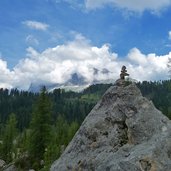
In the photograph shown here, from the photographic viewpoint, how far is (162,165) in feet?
47.9

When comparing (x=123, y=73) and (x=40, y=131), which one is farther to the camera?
(x=40, y=131)

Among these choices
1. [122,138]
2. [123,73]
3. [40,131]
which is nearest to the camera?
[122,138]

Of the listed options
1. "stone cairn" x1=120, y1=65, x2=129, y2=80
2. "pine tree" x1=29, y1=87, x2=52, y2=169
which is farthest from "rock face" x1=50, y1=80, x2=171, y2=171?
"pine tree" x1=29, y1=87, x2=52, y2=169

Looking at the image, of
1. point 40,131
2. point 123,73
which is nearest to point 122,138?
point 123,73

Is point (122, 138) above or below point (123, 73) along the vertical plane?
below

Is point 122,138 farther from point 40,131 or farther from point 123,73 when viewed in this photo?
point 40,131

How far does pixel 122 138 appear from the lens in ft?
57.1

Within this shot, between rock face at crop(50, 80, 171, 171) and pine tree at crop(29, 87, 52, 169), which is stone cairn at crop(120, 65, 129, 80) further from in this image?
pine tree at crop(29, 87, 52, 169)

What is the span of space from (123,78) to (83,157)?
528cm

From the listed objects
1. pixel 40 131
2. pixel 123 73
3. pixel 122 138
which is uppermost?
pixel 123 73

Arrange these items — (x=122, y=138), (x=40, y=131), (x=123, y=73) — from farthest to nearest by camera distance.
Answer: (x=40, y=131) → (x=123, y=73) → (x=122, y=138)

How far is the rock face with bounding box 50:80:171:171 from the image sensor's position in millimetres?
14777

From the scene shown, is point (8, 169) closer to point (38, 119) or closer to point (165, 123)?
point (38, 119)

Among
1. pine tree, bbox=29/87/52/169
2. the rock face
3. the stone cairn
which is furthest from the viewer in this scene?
pine tree, bbox=29/87/52/169
